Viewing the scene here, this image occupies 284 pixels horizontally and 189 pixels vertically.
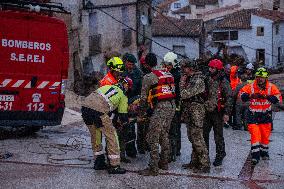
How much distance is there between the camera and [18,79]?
33.4ft

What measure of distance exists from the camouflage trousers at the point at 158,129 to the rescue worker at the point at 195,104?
0.35 meters

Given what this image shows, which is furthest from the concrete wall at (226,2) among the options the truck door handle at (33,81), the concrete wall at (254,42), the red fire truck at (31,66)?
the truck door handle at (33,81)

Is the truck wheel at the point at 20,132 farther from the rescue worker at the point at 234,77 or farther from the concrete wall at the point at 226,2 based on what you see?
the concrete wall at the point at 226,2

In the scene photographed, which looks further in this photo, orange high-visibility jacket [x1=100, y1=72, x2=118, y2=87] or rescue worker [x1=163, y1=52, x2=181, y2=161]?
rescue worker [x1=163, y1=52, x2=181, y2=161]

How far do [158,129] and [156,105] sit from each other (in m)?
0.38

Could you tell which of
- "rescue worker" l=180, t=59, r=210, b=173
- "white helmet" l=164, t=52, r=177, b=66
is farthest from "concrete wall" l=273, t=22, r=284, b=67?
"rescue worker" l=180, t=59, r=210, b=173

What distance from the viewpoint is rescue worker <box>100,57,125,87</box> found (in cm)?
834

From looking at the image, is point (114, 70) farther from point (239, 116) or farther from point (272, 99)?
point (239, 116)

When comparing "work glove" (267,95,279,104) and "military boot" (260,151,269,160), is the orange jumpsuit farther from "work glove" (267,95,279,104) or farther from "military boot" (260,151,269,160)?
"military boot" (260,151,269,160)

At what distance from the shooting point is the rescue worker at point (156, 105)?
8094 mm

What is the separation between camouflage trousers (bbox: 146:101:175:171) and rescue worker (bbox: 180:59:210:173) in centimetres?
35

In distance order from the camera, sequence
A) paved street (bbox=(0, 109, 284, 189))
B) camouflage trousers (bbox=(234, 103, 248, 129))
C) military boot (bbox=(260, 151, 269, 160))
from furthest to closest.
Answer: camouflage trousers (bbox=(234, 103, 248, 129))
military boot (bbox=(260, 151, 269, 160))
paved street (bbox=(0, 109, 284, 189))

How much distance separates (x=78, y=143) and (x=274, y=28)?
50679mm

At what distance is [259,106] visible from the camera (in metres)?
9.21
